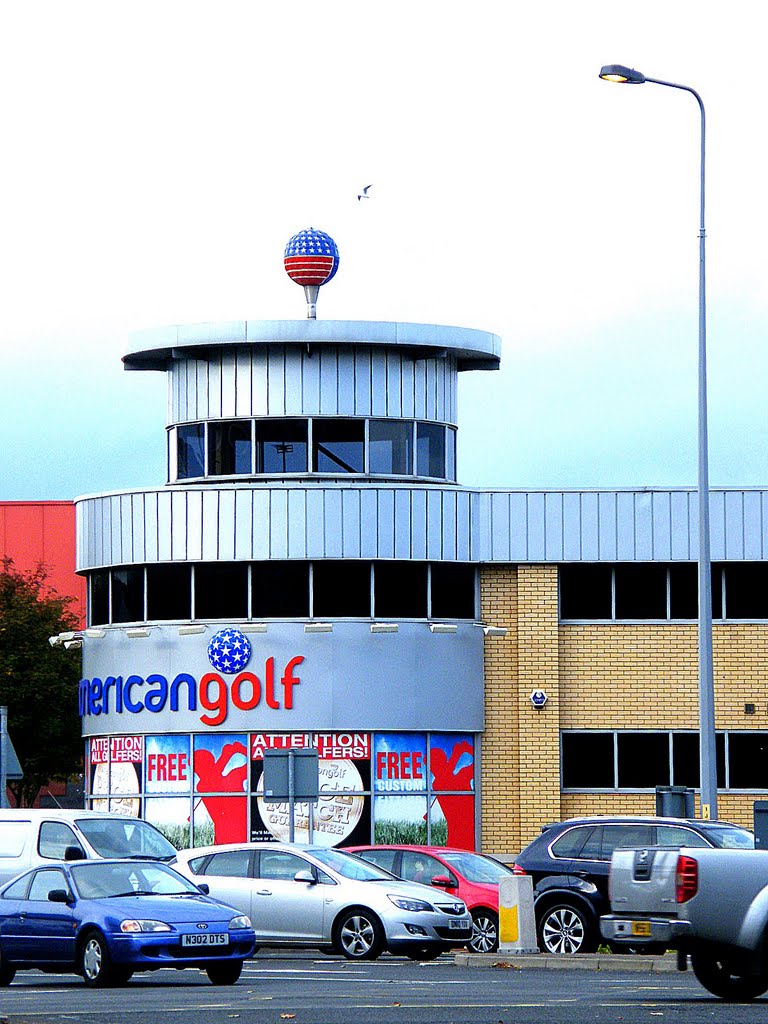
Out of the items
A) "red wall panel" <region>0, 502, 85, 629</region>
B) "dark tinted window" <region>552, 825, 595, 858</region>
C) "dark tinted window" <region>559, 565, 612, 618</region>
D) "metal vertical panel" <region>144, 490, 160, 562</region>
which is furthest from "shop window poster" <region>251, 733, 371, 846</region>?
"red wall panel" <region>0, 502, 85, 629</region>

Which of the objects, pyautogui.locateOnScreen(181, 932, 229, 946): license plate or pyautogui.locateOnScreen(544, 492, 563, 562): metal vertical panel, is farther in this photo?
pyautogui.locateOnScreen(544, 492, 563, 562): metal vertical panel

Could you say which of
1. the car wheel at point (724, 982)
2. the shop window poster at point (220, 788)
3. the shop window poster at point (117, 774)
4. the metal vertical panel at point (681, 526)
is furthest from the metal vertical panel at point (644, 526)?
the car wheel at point (724, 982)

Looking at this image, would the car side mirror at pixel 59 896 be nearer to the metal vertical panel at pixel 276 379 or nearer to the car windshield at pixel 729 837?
the car windshield at pixel 729 837

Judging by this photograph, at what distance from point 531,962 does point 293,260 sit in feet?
64.0

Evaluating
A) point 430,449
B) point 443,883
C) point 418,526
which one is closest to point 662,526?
point 418,526

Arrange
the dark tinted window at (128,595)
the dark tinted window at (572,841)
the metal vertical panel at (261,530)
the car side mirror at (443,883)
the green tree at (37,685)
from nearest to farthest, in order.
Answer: the dark tinted window at (572,841)
the car side mirror at (443,883)
the metal vertical panel at (261,530)
the dark tinted window at (128,595)
the green tree at (37,685)

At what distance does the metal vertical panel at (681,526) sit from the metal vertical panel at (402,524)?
177 inches

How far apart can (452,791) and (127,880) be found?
50.1 ft

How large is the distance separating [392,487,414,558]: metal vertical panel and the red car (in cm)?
916

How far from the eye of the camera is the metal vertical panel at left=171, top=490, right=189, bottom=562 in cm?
3581

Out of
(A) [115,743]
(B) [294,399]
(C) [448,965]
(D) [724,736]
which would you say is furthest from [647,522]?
(C) [448,965]

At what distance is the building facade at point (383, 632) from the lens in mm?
35344

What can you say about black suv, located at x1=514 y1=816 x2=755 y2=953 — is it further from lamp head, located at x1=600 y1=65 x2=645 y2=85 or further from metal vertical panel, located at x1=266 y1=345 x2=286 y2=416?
metal vertical panel, located at x1=266 y1=345 x2=286 y2=416

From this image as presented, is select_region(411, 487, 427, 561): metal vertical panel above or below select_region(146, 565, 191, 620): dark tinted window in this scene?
above
